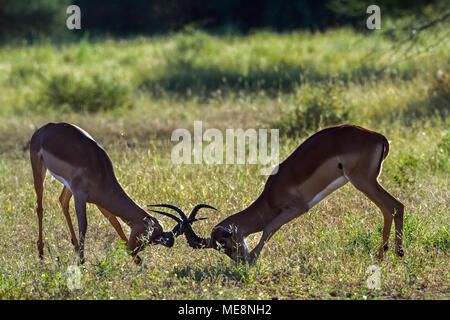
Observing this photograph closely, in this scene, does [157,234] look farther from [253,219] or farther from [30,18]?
[30,18]

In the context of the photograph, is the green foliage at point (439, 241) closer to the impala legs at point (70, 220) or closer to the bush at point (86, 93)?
the impala legs at point (70, 220)

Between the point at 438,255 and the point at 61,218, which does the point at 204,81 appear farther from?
the point at 438,255

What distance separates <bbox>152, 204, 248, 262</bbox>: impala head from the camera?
477 cm

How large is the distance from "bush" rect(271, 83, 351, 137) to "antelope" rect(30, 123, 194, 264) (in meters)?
4.38

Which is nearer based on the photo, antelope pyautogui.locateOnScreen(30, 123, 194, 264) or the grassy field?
the grassy field

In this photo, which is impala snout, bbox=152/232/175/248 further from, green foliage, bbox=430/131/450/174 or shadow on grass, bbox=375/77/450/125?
shadow on grass, bbox=375/77/450/125

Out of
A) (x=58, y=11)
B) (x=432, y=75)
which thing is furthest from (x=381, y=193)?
(x=58, y=11)

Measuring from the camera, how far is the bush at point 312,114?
9219 mm

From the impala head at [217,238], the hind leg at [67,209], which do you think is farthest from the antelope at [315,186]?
the hind leg at [67,209]

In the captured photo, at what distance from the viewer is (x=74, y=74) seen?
1260 centimetres

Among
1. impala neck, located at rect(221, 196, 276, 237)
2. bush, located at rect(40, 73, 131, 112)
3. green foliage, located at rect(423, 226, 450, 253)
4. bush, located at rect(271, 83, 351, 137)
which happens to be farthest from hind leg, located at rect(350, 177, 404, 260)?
bush, located at rect(40, 73, 131, 112)

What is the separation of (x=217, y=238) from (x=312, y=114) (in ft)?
15.4

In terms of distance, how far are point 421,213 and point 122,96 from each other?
750 cm

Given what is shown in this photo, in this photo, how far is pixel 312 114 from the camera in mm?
9227
